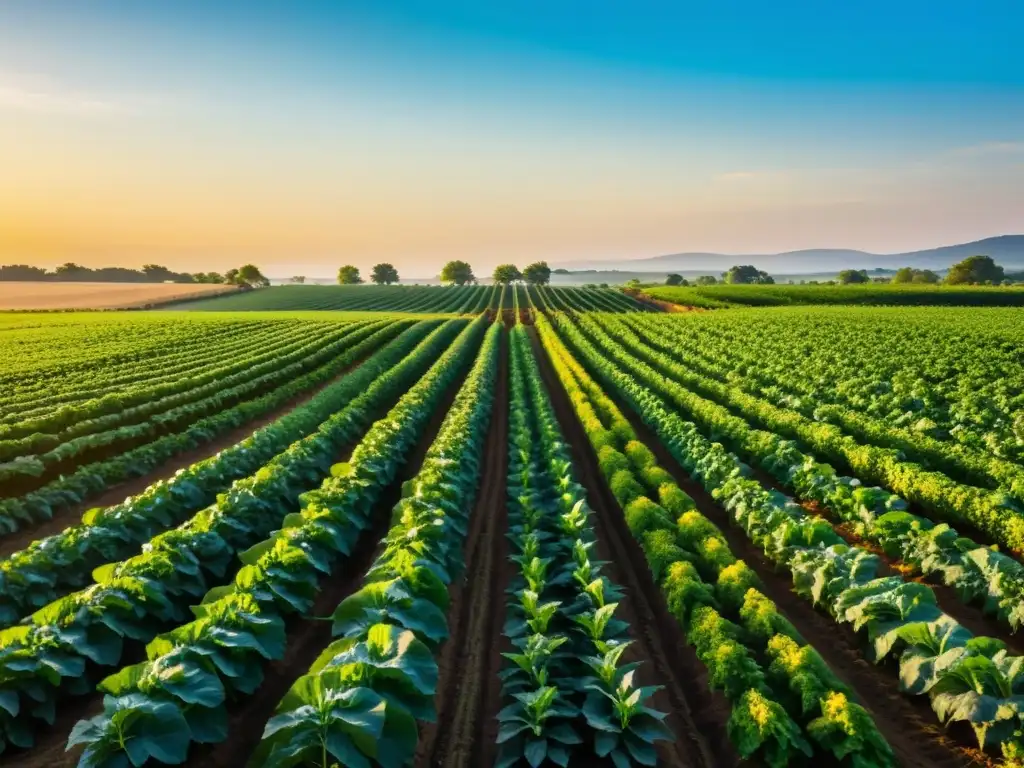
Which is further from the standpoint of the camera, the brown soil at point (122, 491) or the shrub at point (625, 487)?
the brown soil at point (122, 491)

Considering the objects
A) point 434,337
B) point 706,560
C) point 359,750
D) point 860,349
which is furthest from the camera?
point 434,337

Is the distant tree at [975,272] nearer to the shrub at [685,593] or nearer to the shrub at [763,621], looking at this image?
the shrub at [685,593]

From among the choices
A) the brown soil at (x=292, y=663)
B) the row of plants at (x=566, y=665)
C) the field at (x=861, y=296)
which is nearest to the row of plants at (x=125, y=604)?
the brown soil at (x=292, y=663)

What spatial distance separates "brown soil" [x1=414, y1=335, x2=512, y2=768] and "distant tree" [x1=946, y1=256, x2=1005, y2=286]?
541 ft

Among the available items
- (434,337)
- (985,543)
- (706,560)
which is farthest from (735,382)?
(434,337)

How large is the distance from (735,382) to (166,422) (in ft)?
70.2

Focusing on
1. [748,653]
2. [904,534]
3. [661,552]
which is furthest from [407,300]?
[748,653]

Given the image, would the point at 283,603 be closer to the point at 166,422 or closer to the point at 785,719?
the point at 785,719

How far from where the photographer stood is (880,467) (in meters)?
13.3

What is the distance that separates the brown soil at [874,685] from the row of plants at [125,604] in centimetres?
868

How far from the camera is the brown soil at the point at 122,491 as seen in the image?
12180 millimetres

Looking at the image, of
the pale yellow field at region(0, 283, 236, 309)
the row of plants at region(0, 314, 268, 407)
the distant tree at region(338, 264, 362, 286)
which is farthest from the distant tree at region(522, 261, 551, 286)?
the row of plants at region(0, 314, 268, 407)

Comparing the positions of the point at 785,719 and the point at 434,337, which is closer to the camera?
the point at 785,719

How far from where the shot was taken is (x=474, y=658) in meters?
7.87
